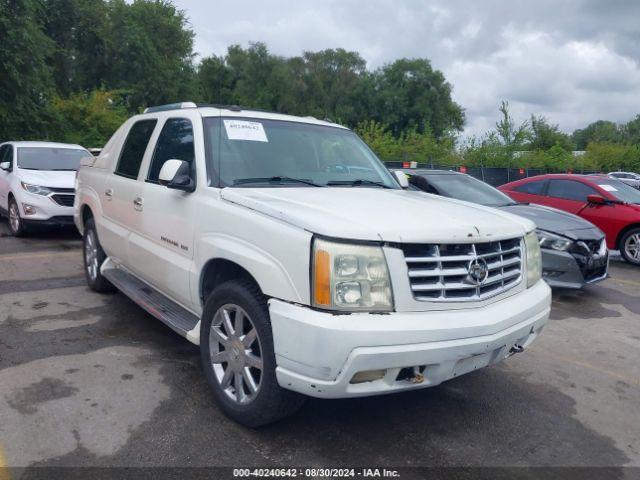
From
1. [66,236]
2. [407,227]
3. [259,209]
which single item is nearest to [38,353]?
[259,209]

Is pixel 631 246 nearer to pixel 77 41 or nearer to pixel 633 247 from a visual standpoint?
pixel 633 247

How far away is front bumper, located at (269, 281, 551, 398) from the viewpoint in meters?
2.62

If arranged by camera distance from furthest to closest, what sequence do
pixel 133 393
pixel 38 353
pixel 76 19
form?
pixel 76 19 < pixel 38 353 < pixel 133 393

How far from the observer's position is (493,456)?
10.1 ft

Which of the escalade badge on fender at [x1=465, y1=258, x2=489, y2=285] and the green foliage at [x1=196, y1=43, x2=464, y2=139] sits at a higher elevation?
the green foliage at [x1=196, y1=43, x2=464, y2=139]

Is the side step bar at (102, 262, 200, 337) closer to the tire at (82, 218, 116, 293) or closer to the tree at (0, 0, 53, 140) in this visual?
the tire at (82, 218, 116, 293)

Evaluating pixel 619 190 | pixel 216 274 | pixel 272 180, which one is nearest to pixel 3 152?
pixel 272 180

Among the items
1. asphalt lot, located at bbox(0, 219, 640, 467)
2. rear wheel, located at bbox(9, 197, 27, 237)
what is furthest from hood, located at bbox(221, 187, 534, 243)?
rear wheel, located at bbox(9, 197, 27, 237)

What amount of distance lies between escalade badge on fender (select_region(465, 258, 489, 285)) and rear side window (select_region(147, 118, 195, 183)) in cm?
204

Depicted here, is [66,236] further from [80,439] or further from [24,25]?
[24,25]

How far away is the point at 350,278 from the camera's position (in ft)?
8.91

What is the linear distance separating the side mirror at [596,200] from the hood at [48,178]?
8648 mm

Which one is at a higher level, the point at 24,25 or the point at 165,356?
the point at 24,25

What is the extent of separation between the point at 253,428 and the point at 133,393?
961 mm
